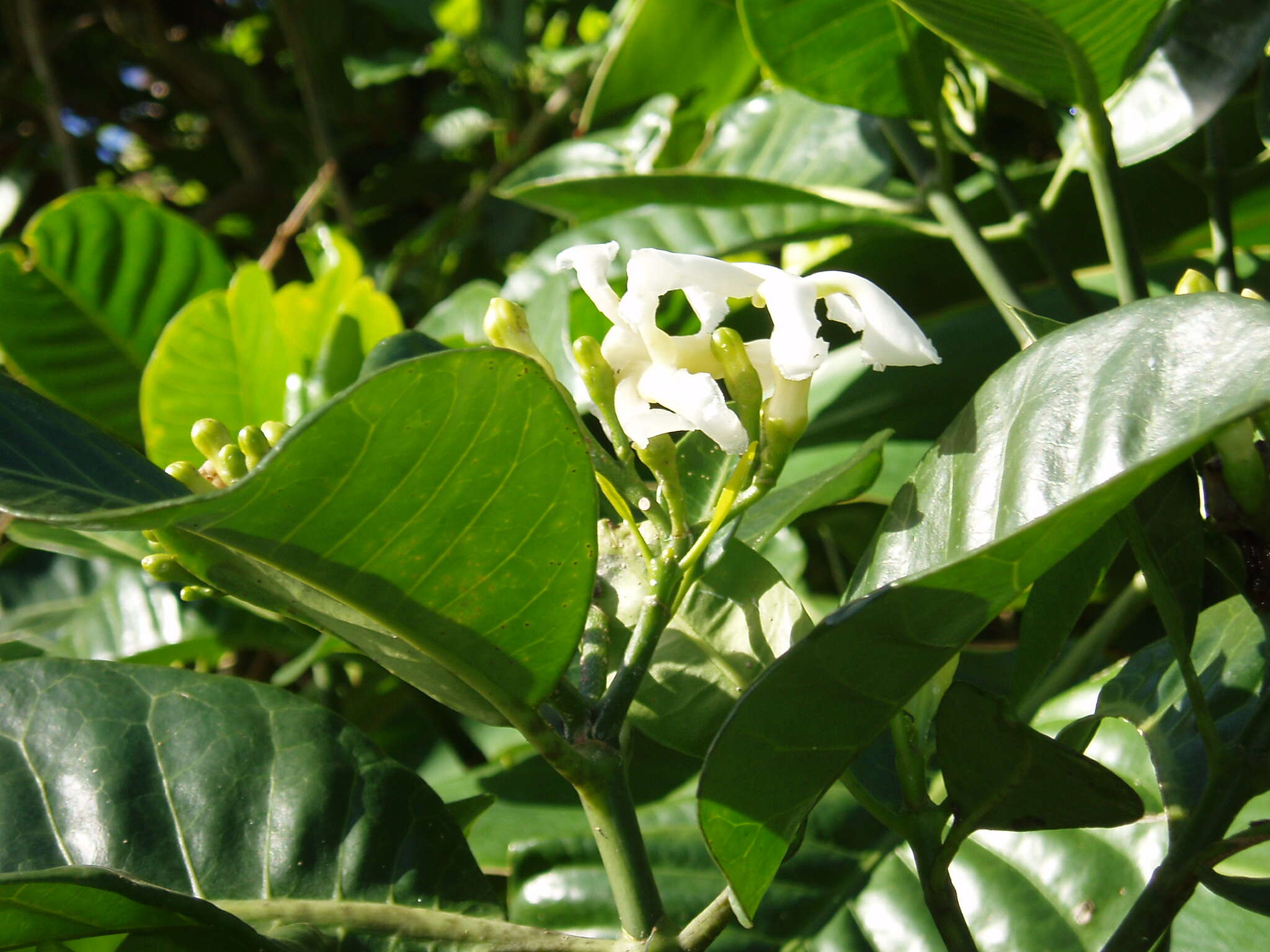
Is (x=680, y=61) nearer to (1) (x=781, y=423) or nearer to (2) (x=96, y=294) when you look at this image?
(2) (x=96, y=294)

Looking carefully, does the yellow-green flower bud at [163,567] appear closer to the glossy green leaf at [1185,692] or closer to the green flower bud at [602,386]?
the green flower bud at [602,386]

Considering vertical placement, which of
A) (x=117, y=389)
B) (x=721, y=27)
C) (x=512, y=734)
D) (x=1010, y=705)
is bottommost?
(x=512, y=734)

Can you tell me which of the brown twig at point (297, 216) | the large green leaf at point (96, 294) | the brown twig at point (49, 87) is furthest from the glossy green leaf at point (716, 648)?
the brown twig at point (49, 87)

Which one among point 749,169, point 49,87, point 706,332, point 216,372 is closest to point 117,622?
point 216,372

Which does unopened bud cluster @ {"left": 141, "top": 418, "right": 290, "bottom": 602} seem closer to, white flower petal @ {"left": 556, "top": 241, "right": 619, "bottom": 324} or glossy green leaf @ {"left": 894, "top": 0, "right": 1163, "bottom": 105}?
white flower petal @ {"left": 556, "top": 241, "right": 619, "bottom": 324}

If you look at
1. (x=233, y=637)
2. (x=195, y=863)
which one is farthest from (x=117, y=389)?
(x=195, y=863)

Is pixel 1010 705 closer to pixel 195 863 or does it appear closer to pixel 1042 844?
pixel 1042 844
